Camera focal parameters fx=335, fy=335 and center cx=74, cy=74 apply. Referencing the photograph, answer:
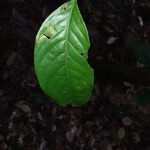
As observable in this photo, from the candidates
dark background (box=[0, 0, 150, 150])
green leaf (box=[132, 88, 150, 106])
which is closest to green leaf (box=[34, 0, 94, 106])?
green leaf (box=[132, 88, 150, 106])

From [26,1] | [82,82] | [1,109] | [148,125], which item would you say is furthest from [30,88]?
[82,82]

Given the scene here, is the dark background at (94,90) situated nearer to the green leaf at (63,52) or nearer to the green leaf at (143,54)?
the green leaf at (143,54)

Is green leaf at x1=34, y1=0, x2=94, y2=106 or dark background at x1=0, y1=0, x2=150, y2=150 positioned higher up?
green leaf at x1=34, y1=0, x2=94, y2=106

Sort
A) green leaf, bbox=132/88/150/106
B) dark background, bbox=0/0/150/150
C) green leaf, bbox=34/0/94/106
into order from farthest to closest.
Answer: dark background, bbox=0/0/150/150 < green leaf, bbox=132/88/150/106 < green leaf, bbox=34/0/94/106

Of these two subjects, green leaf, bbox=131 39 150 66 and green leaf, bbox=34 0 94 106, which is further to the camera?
green leaf, bbox=131 39 150 66

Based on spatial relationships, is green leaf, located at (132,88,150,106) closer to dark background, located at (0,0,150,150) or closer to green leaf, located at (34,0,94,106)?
dark background, located at (0,0,150,150)

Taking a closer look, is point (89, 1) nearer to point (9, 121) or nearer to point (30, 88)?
point (30, 88)
